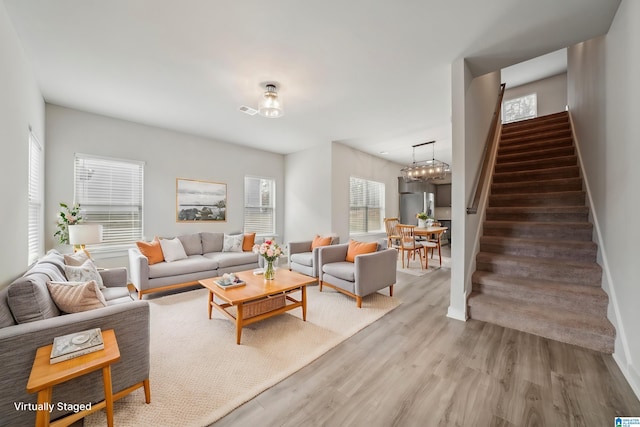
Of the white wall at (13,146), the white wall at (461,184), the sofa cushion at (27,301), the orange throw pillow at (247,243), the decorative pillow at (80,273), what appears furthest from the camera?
the orange throw pillow at (247,243)

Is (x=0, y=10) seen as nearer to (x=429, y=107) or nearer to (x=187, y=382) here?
(x=187, y=382)

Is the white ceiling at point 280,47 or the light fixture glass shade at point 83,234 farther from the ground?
the white ceiling at point 280,47

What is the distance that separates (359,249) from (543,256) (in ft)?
7.52

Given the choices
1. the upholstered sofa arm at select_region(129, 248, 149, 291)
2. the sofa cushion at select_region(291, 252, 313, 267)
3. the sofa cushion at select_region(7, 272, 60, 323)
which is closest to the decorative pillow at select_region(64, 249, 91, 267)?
the upholstered sofa arm at select_region(129, 248, 149, 291)

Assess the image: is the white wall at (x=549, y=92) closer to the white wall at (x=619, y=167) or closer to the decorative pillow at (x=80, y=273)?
the white wall at (x=619, y=167)

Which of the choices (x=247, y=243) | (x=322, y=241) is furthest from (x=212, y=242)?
(x=322, y=241)

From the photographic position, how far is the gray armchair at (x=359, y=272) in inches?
126

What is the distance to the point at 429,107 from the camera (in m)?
3.84

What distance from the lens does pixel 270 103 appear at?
2.97 meters

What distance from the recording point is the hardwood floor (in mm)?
1524

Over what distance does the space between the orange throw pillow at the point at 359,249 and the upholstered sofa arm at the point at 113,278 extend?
296cm

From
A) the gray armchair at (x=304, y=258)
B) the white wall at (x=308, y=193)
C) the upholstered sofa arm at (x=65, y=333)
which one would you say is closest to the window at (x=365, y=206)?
the white wall at (x=308, y=193)

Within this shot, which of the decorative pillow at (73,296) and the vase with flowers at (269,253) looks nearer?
the decorative pillow at (73,296)

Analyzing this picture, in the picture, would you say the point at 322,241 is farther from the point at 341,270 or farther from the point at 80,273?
the point at 80,273
